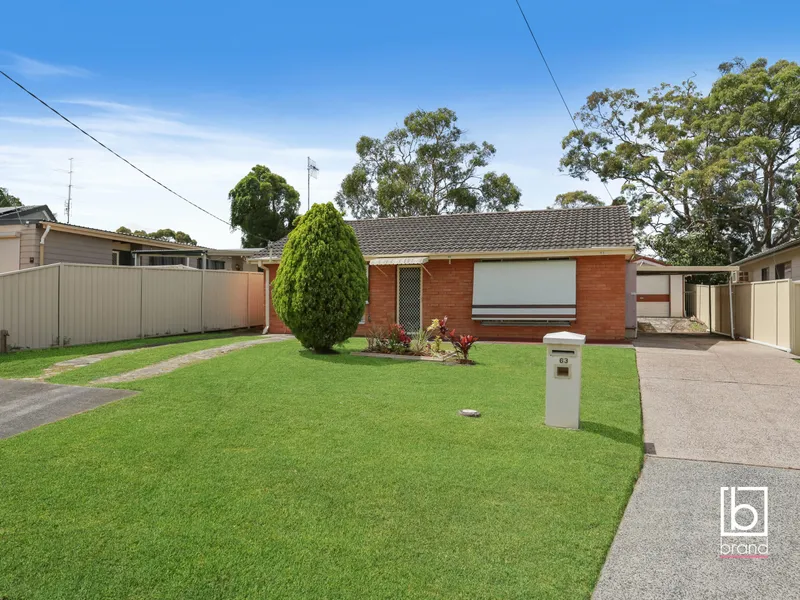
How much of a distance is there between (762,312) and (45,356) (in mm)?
17658

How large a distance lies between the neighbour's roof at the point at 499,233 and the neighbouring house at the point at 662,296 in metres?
11.7

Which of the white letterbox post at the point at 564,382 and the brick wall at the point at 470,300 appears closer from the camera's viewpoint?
the white letterbox post at the point at 564,382

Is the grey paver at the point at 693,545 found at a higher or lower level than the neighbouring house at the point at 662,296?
lower

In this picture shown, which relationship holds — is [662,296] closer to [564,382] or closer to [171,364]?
[564,382]

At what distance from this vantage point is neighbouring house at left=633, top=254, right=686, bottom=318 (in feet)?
92.6

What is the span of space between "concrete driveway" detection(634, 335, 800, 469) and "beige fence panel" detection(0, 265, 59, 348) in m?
11.6

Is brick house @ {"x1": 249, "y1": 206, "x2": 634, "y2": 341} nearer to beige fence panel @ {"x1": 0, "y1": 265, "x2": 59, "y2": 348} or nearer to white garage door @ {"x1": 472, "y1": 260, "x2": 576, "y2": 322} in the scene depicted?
white garage door @ {"x1": 472, "y1": 260, "x2": 576, "y2": 322}

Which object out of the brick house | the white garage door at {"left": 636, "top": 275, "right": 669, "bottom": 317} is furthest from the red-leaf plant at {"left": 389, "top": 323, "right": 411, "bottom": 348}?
the white garage door at {"left": 636, "top": 275, "right": 669, "bottom": 317}

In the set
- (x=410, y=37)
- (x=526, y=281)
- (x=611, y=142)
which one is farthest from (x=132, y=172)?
(x=611, y=142)

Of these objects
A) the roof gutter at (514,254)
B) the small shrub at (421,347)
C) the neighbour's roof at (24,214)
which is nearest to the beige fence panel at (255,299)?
the roof gutter at (514,254)

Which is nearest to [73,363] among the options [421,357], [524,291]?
[421,357]

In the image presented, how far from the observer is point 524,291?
1642 centimetres

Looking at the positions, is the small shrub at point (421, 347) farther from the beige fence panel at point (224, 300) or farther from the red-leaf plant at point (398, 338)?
the beige fence panel at point (224, 300)

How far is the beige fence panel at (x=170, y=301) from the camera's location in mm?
15086
